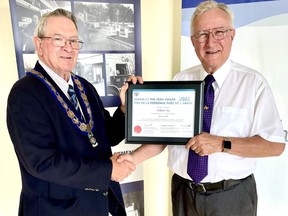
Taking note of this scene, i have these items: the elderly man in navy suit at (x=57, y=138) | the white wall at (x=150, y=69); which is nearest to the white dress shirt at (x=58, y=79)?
the elderly man in navy suit at (x=57, y=138)

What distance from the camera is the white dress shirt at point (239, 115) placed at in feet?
4.24

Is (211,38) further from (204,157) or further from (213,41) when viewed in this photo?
(204,157)

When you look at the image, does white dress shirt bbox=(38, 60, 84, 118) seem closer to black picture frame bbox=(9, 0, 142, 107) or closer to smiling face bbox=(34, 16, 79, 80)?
smiling face bbox=(34, 16, 79, 80)

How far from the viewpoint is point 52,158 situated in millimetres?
1151

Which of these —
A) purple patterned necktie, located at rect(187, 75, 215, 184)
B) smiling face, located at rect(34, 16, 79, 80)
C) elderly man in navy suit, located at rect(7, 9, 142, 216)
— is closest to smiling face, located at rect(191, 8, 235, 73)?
purple patterned necktie, located at rect(187, 75, 215, 184)

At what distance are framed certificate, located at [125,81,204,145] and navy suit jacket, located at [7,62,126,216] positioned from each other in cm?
23

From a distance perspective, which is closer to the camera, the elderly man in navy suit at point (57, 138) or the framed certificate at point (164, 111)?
the elderly man in navy suit at point (57, 138)

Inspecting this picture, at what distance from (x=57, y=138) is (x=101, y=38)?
92 centimetres

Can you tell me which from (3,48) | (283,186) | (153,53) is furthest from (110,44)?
(283,186)

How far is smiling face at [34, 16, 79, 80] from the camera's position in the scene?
124cm

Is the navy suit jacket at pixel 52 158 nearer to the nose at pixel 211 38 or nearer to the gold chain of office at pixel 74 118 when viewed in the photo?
the gold chain of office at pixel 74 118

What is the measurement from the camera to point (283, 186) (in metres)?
1.78

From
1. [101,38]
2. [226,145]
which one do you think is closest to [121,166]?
[226,145]

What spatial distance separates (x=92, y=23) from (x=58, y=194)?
117cm
